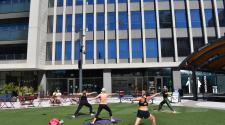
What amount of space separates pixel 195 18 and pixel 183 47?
4106 mm

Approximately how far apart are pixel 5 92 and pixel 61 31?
418 inches

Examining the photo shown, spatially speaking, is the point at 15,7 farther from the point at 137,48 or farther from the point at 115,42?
the point at 137,48

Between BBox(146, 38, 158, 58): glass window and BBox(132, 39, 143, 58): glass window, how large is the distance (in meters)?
0.88

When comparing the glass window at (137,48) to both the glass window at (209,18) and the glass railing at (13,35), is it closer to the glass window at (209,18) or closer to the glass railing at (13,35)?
the glass window at (209,18)

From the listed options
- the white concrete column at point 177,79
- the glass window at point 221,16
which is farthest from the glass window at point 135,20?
the glass window at point 221,16

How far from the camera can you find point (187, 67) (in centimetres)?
2977

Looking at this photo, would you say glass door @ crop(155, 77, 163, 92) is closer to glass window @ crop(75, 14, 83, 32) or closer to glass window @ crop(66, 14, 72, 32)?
glass window @ crop(75, 14, 83, 32)

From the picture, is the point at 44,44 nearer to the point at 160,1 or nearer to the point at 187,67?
the point at 160,1

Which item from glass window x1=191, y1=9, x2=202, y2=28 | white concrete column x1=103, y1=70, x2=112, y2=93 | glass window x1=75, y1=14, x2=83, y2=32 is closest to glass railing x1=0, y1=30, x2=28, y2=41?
glass window x1=75, y1=14, x2=83, y2=32

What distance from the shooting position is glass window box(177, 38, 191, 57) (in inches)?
1512

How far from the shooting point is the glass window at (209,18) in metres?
38.6

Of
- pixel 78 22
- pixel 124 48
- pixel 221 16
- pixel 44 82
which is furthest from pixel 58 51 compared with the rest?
pixel 221 16

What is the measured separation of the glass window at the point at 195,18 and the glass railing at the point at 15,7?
69.2ft

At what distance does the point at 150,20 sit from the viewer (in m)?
39.5
